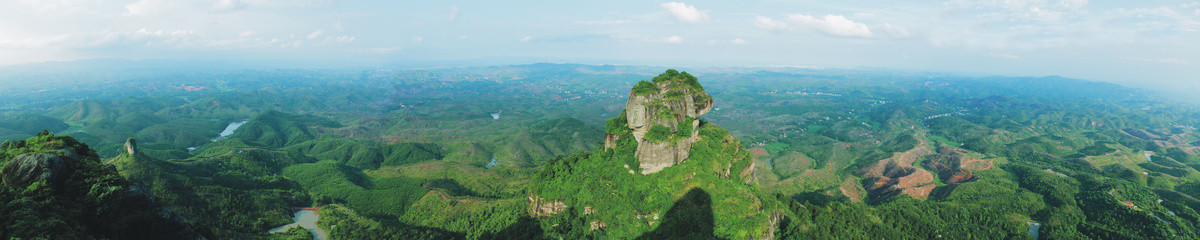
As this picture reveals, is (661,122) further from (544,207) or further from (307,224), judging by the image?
(307,224)

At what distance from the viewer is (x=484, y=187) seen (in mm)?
68812

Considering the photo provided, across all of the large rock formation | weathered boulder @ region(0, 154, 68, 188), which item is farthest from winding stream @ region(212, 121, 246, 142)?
the large rock formation

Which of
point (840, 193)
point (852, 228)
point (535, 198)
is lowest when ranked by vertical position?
point (840, 193)

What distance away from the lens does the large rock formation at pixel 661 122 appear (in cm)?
3369

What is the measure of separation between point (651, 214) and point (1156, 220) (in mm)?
66146

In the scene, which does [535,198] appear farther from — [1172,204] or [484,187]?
[1172,204]

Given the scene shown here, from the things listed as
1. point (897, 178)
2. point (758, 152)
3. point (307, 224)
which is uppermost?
point (307, 224)

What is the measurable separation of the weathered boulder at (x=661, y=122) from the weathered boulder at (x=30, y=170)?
3024 centimetres

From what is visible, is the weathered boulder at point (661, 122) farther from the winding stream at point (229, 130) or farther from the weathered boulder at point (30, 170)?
the winding stream at point (229, 130)

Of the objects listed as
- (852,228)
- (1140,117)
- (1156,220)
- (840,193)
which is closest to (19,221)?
(852,228)

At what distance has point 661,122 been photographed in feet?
114

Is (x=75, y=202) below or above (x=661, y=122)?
below

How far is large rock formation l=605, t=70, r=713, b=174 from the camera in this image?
33.7 meters

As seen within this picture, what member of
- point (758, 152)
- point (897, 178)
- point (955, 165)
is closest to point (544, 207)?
point (897, 178)
